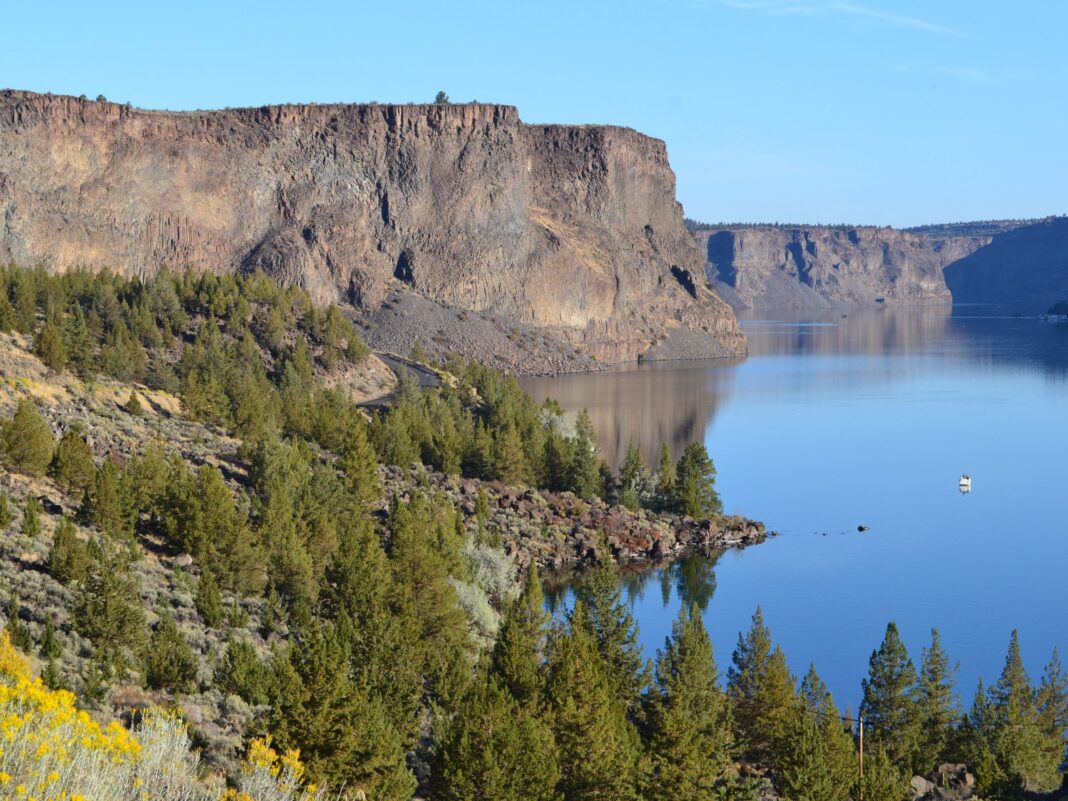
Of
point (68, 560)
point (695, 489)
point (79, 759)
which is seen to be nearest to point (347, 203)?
point (695, 489)

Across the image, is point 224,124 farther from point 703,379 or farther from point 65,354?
point 65,354

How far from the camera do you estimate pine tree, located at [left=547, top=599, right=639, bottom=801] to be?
92.6ft

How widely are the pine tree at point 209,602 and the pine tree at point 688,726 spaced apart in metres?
12.2

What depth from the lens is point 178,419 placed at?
71.2 metres

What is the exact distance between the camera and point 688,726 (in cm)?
3006

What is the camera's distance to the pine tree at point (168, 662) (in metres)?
28.3

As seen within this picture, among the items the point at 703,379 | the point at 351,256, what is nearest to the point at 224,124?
the point at 351,256

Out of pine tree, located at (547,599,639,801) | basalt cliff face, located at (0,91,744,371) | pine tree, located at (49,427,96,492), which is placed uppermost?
basalt cliff face, located at (0,91,744,371)

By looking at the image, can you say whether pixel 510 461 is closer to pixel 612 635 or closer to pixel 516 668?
pixel 612 635

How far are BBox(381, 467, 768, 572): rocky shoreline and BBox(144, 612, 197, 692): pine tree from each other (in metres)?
32.6

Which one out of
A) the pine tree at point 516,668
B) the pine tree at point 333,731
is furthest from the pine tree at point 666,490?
the pine tree at point 333,731

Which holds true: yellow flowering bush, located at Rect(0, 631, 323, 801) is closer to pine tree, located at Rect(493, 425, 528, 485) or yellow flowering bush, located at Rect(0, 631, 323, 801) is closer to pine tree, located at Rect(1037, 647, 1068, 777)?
pine tree, located at Rect(1037, 647, 1068, 777)

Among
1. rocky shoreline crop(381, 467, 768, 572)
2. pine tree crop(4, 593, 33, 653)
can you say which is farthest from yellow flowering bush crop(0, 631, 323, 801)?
rocky shoreline crop(381, 467, 768, 572)

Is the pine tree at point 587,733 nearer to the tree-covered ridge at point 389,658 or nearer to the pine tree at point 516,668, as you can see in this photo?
the tree-covered ridge at point 389,658
